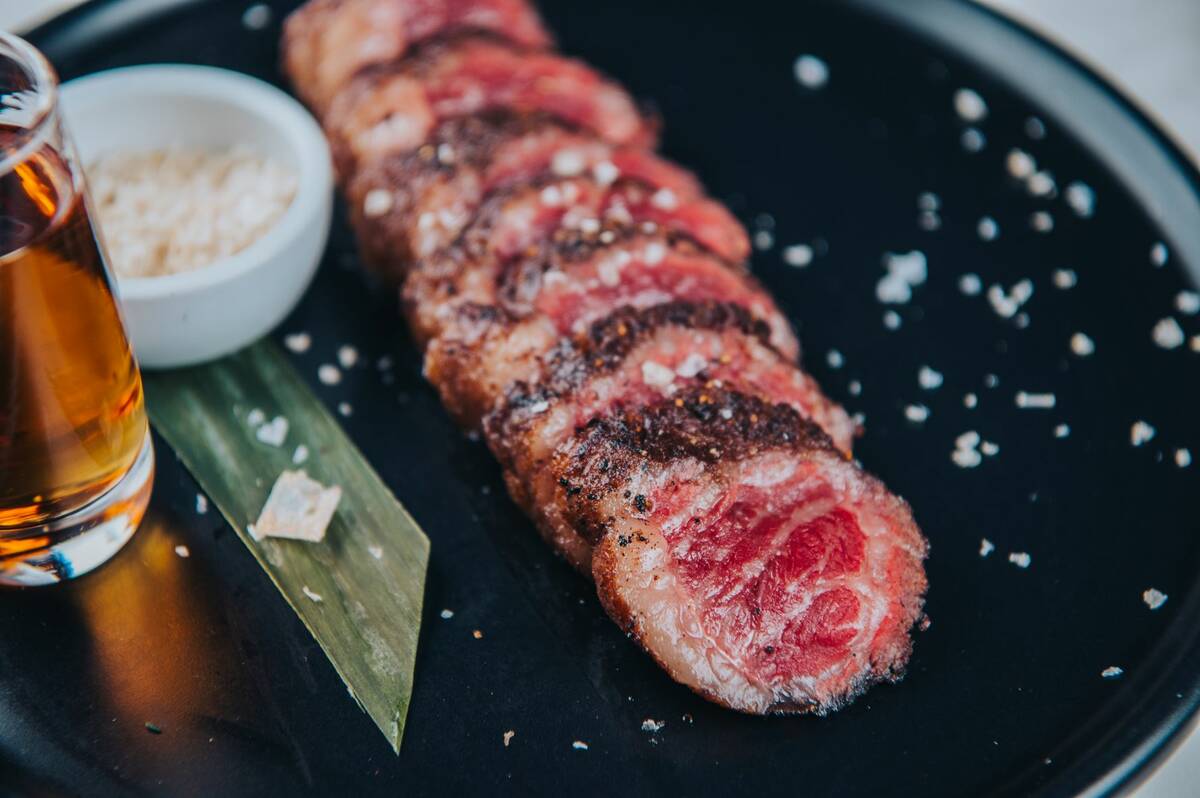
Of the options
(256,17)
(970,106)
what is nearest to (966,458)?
(970,106)

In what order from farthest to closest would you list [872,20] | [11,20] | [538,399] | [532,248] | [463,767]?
[11,20]
[872,20]
[532,248]
[538,399]
[463,767]

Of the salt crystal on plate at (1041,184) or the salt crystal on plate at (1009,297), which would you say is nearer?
the salt crystal on plate at (1009,297)

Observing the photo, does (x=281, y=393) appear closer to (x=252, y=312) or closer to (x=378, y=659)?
(x=252, y=312)

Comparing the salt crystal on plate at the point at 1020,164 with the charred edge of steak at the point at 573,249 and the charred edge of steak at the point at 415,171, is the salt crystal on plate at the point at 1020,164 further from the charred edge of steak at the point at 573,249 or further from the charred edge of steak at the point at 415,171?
the charred edge of steak at the point at 415,171

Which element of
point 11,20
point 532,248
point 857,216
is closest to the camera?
point 532,248

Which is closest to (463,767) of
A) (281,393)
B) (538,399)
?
(538,399)

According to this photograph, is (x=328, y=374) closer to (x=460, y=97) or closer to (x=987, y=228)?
(x=460, y=97)

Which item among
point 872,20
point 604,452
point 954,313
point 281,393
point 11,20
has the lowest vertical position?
point 11,20

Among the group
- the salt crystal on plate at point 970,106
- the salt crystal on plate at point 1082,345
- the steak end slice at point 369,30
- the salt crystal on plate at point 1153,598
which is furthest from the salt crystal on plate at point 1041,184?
the steak end slice at point 369,30
